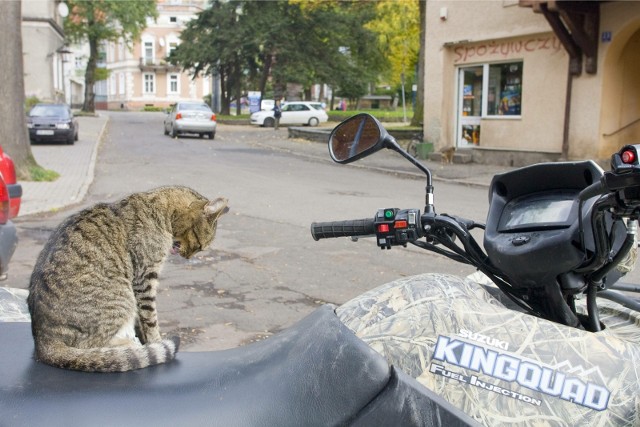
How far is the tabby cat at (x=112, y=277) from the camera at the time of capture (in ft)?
5.96

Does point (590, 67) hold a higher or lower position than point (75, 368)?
higher

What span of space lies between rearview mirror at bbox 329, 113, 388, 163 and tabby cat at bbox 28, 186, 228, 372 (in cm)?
59

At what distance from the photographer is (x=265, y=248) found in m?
8.76

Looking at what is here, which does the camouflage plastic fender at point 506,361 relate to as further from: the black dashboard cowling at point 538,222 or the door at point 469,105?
the door at point 469,105

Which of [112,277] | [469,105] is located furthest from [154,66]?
[112,277]

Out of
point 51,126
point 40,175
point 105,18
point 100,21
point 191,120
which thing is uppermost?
point 105,18

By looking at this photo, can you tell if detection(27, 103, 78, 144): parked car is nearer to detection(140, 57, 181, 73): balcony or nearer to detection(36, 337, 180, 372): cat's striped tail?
detection(36, 337, 180, 372): cat's striped tail

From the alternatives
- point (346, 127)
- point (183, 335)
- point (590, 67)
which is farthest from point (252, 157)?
point (346, 127)

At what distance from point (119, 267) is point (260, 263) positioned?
555cm

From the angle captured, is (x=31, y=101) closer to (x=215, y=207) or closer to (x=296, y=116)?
(x=296, y=116)

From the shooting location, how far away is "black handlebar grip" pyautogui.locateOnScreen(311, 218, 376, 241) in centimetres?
227

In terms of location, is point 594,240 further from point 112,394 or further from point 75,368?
point 75,368

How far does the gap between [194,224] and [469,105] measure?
19293 mm

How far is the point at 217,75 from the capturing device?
5241 centimetres
